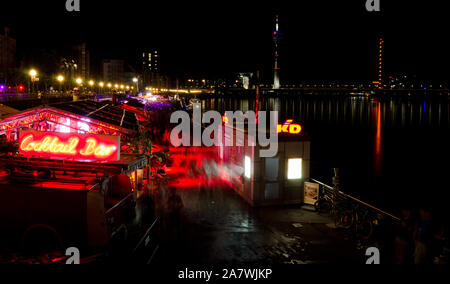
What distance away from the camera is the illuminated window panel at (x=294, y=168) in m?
15.5

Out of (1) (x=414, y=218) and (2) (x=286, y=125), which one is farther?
(2) (x=286, y=125)

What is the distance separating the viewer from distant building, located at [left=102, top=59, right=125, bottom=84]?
586 ft

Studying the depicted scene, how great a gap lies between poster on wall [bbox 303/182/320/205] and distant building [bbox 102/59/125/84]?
172 meters

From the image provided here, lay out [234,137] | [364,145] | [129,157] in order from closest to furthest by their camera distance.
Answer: [129,157]
[234,137]
[364,145]

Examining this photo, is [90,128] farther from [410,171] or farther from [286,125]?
[410,171]

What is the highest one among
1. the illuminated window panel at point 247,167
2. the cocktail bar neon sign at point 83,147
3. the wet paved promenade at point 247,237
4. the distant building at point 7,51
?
the distant building at point 7,51

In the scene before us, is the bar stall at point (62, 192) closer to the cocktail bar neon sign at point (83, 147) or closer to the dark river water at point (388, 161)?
the cocktail bar neon sign at point (83, 147)

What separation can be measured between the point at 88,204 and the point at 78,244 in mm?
1122

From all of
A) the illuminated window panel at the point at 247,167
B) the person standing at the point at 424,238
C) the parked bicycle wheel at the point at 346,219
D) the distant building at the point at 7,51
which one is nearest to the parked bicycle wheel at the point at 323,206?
the parked bicycle wheel at the point at 346,219

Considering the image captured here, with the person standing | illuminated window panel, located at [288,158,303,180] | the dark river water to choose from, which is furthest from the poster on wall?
the dark river water

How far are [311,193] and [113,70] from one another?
180m

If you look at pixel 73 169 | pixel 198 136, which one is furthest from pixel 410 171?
pixel 73 169

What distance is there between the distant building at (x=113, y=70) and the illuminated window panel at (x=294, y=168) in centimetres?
17166
